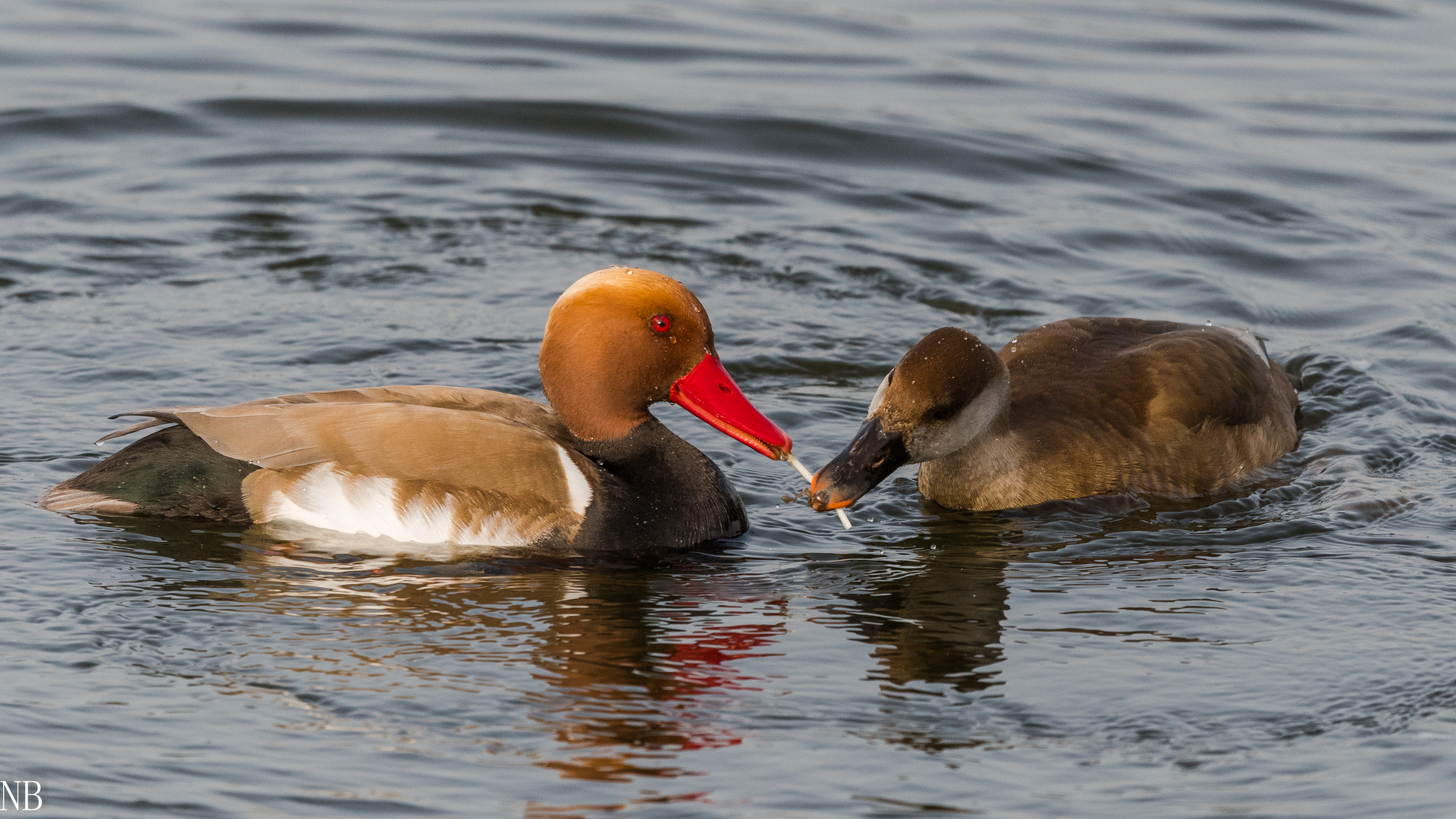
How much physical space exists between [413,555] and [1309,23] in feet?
40.1

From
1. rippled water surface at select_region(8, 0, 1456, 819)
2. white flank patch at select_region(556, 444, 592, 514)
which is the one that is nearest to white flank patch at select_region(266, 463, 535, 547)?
rippled water surface at select_region(8, 0, 1456, 819)

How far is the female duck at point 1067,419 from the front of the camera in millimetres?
7043

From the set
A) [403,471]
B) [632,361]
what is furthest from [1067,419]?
[403,471]

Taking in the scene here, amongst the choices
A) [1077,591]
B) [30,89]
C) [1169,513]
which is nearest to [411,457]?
[1077,591]

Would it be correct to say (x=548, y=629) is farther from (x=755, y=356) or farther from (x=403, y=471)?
(x=755, y=356)

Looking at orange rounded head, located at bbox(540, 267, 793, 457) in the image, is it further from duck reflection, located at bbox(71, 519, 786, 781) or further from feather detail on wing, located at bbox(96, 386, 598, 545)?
duck reflection, located at bbox(71, 519, 786, 781)

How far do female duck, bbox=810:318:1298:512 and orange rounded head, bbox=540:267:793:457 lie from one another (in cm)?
47

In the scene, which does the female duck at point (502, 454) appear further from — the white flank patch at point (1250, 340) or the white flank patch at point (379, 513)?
the white flank patch at point (1250, 340)

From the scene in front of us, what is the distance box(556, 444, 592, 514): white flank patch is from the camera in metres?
6.77

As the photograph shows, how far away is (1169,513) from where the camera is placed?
7523 millimetres

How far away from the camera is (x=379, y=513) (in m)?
6.71

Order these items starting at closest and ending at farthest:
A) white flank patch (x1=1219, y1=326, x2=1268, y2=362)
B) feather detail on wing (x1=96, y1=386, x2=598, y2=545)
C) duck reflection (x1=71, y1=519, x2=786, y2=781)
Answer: duck reflection (x1=71, y1=519, x2=786, y2=781)
feather detail on wing (x1=96, y1=386, x2=598, y2=545)
white flank patch (x1=1219, y1=326, x2=1268, y2=362)

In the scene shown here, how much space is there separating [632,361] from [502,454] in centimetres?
64

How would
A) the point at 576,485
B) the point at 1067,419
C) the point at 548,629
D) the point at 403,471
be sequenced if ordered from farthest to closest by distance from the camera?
1. the point at 1067,419
2. the point at 576,485
3. the point at 403,471
4. the point at 548,629
